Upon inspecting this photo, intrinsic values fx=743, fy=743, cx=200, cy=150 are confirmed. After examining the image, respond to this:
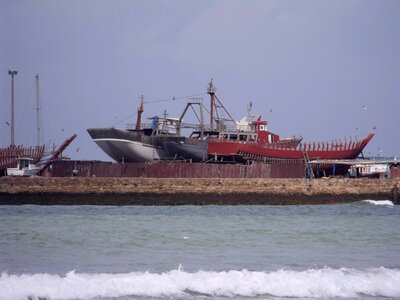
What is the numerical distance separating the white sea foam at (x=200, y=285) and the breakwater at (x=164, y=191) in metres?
24.8

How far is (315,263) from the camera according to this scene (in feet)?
70.5

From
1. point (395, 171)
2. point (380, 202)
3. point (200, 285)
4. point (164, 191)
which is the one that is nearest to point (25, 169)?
point (164, 191)

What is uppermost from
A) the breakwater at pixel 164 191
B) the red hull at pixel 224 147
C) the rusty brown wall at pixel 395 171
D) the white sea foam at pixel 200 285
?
the red hull at pixel 224 147

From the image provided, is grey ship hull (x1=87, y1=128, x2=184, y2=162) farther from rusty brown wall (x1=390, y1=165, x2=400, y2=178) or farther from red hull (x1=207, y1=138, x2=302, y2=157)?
rusty brown wall (x1=390, y1=165, x2=400, y2=178)

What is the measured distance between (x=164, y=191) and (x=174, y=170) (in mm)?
Result: 4751

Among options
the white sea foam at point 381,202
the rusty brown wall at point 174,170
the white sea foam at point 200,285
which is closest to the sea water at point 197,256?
the white sea foam at point 200,285

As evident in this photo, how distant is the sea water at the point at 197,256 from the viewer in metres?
18.2

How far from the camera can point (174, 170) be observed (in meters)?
49.1

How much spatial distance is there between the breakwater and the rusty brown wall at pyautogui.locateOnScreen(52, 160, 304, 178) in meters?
3.62

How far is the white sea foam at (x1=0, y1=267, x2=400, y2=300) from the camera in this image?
17.7 m

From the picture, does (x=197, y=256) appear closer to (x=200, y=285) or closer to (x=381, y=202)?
(x=200, y=285)

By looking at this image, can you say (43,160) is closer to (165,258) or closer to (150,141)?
(150,141)

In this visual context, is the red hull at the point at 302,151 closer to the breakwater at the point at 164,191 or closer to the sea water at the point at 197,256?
the breakwater at the point at 164,191

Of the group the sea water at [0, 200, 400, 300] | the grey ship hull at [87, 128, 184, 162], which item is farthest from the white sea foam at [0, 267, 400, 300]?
the grey ship hull at [87, 128, 184, 162]
